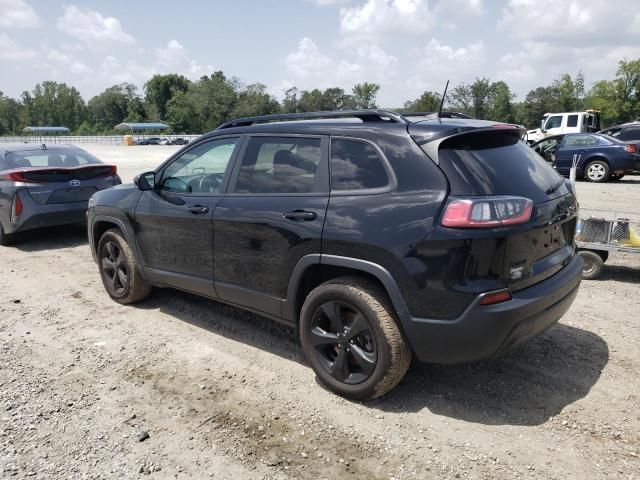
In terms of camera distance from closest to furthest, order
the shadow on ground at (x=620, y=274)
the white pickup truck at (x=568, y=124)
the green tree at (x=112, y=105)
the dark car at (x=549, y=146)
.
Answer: the shadow on ground at (x=620, y=274), the dark car at (x=549, y=146), the white pickup truck at (x=568, y=124), the green tree at (x=112, y=105)

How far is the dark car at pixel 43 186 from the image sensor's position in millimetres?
7613

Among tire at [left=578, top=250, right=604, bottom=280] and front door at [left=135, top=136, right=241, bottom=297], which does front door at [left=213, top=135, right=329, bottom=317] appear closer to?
front door at [left=135, top=136, right=241, bottom=297]

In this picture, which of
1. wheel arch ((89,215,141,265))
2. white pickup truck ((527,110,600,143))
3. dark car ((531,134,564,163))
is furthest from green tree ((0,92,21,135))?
wheel arch ((89,215,141,265))

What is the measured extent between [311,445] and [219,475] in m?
0.55

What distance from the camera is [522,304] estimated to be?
2.99 meters

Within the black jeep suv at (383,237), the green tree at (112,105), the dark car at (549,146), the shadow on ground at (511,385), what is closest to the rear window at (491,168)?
the black jeep suv at (383,237)

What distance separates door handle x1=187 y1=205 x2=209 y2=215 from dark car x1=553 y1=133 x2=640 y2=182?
14270mm

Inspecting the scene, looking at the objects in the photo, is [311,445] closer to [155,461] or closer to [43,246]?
[155,461]

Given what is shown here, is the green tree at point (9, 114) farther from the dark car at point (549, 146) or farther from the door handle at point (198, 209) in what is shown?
the door handle at point (198, 209)

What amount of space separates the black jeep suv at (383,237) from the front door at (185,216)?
0.02m

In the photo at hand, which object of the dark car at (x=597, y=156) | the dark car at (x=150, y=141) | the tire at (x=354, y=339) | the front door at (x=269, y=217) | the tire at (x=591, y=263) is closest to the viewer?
the tire at (x=354, y=339)

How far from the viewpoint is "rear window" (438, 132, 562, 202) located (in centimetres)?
303

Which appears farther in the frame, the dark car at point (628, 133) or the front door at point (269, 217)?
the dark car at point (628, 133)

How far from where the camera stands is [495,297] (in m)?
2.93
